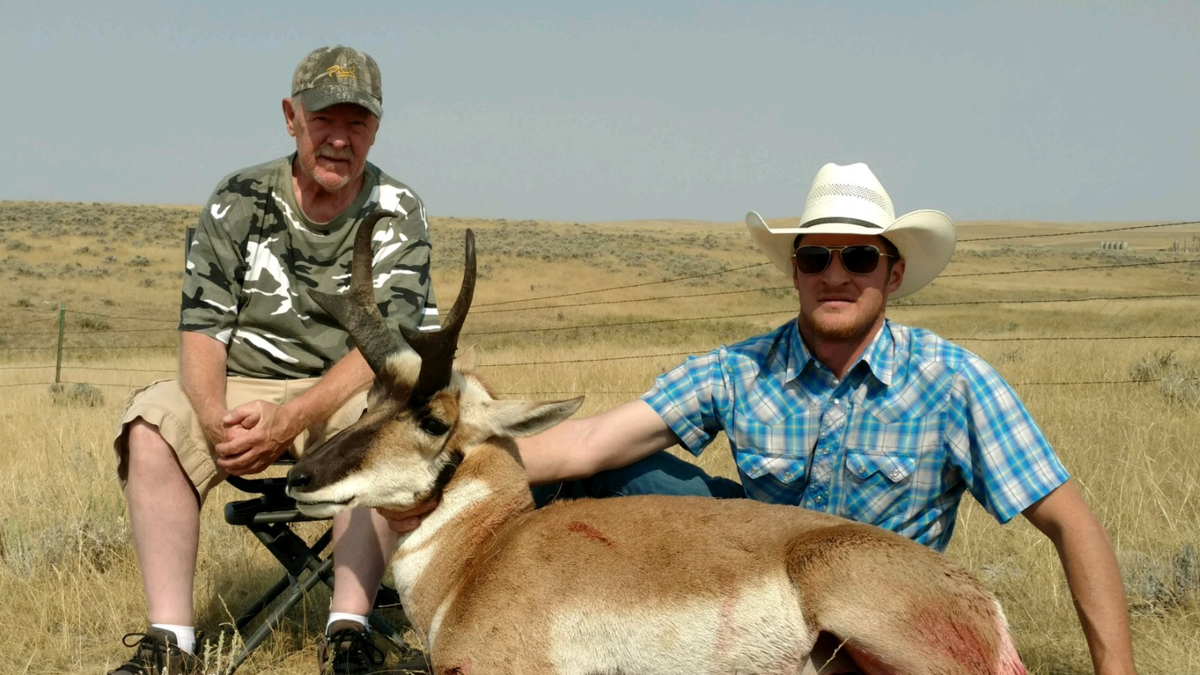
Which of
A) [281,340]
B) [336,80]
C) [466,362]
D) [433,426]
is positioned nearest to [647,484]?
[466,362]

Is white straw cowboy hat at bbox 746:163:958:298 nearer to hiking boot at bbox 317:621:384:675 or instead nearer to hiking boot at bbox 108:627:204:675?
hiking boot at bbox 317:621:384:675

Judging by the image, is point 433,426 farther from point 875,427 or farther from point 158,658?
point 875,427

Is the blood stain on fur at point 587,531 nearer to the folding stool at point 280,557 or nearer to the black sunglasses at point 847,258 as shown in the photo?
the folding stool at point 280,557

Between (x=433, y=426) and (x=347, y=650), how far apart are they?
1.26 meters

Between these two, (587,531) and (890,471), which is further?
(890,471)

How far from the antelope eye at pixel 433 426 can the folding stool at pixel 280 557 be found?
0.97m

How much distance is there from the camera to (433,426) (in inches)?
175

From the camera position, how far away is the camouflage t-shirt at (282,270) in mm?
5629

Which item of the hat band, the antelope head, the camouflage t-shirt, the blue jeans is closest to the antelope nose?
the antelope head

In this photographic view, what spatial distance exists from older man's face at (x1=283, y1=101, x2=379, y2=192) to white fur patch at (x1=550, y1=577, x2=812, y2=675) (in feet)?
9.32

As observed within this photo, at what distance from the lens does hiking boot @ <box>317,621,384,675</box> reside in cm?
488

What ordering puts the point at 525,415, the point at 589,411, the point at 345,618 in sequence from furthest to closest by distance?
the point at 589,411 < the point at 345,618 < the point at 525,415

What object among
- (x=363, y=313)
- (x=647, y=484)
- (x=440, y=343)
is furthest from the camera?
(x=647, y=484)

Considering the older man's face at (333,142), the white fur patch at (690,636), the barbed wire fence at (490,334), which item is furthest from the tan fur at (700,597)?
the barbed wire fence at (490,334)
